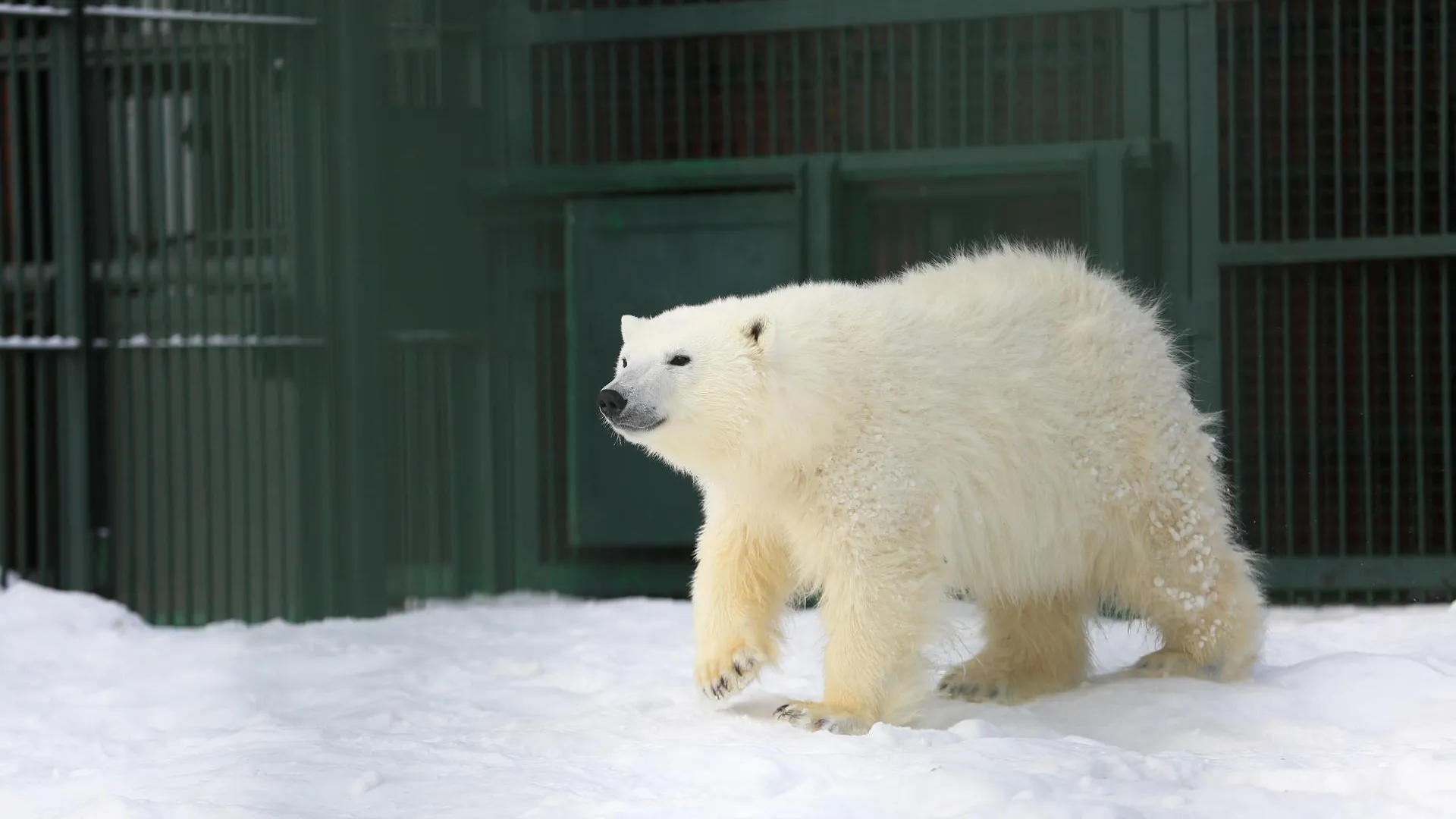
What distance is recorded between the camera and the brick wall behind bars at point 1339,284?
5664 mm

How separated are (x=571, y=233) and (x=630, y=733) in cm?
286

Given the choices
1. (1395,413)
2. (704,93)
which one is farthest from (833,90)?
(1395,413)

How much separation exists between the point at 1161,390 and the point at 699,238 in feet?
7.83

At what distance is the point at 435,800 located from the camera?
302 cm

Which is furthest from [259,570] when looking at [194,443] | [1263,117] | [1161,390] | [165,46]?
[1263,117]

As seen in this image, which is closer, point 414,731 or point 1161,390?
point 414,731

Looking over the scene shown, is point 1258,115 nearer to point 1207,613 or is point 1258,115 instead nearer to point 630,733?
point 1207,613

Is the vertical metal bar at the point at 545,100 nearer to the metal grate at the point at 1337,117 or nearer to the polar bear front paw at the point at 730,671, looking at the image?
the metal grate at the point at 1337,117

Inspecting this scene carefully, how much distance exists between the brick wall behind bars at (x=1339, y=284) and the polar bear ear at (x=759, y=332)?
9.02ft

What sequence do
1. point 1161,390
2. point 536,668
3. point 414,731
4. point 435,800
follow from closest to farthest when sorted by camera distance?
point 435,800
point 414,731
point 1161,390
point 536,668

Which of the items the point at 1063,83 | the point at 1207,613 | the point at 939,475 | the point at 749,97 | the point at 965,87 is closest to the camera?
the point at 939,475

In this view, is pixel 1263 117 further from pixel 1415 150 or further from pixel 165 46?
pixel 165 46

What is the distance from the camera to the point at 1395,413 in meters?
5.60

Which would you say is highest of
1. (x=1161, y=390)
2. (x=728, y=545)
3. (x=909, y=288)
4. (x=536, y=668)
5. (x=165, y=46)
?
(x=165, y=46)
